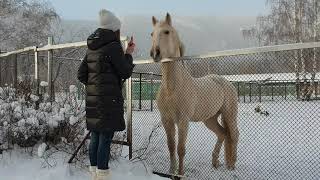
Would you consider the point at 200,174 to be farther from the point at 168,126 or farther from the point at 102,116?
the point at 102,116

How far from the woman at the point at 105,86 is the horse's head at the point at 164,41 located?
50 centimetres

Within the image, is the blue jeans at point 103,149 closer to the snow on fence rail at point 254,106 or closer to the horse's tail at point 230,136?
the snow on fence rail at point 254,106

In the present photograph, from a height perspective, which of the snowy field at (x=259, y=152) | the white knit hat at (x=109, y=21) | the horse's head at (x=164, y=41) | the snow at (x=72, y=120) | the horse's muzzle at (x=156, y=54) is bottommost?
the snowy field at (x=259, y=152)

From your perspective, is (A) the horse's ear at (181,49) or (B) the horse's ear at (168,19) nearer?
(B) the horse's ear at (168,19)

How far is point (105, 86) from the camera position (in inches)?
196

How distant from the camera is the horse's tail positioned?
6941mm

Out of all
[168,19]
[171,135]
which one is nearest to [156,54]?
[168,19]

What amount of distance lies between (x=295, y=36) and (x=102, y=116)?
26.5 metres

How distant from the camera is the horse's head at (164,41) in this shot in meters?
5.58

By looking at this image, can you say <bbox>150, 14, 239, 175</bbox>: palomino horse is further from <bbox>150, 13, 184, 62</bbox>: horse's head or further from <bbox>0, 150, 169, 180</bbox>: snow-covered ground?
<bbox>0, 150, 169, 180</bbox>: snow-covered ground

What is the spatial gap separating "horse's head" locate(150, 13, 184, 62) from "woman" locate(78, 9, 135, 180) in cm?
50

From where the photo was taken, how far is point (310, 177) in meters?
6.22

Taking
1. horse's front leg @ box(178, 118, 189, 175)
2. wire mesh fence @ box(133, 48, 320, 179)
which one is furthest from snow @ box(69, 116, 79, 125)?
horse's front leg @ box(178, 118, 189, 175)

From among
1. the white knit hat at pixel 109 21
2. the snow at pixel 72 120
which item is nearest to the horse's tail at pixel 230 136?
the snow at pixel 72 120
